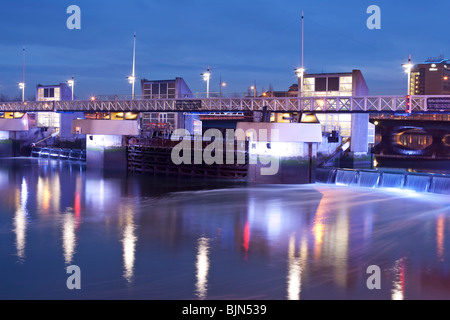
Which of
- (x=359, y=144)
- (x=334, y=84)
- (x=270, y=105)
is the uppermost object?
(x=334, y=84)

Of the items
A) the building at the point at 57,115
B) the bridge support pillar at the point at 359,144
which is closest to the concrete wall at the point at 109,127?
the bridge support pillar at the point at 359,144

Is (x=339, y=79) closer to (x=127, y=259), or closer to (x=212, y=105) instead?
(x=212, y=105)

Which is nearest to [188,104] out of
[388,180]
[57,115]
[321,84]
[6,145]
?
[321,84]

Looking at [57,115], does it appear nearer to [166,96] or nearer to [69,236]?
[166,96]

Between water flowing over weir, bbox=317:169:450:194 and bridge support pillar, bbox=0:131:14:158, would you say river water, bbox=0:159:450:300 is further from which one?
bridge support pillar, bbox=0:131:14:158

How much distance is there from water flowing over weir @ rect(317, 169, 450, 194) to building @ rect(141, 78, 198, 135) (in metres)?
36.3

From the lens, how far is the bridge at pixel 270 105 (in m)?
46.8

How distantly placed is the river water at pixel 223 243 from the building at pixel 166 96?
3872 cm

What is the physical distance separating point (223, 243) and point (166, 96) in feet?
198

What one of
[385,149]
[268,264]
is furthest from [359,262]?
[385,149]

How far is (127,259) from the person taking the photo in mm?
20312

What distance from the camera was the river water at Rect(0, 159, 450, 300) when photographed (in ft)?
56.1

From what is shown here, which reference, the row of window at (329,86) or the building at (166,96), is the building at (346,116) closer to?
the row of window at (329,86)

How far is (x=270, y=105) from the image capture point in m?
54.9
